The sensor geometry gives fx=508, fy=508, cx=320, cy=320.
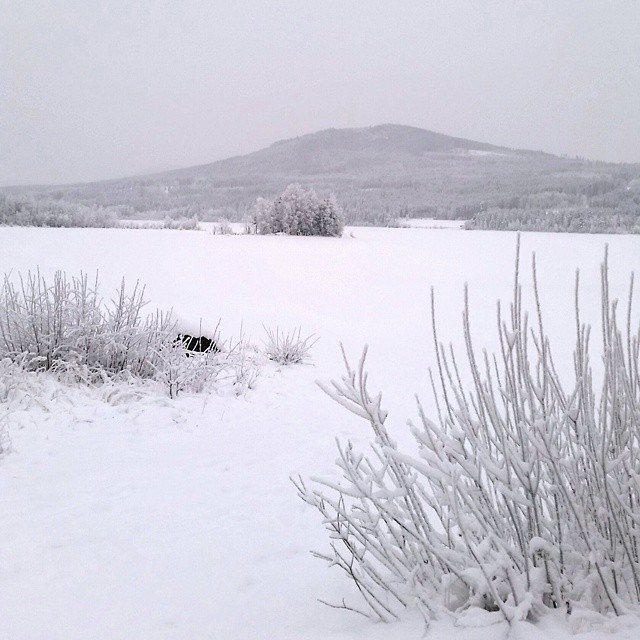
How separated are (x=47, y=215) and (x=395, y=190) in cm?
2952

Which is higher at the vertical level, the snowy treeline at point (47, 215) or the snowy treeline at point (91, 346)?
the snowy treeline at point (47, 215)

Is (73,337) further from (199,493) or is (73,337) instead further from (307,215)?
(307,215)

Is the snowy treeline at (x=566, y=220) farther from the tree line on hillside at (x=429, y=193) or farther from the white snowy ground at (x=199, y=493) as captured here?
the white snowy ground at (x=199, y=493)

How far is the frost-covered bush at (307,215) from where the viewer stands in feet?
53.6

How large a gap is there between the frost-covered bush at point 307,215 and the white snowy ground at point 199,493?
795 centimetres

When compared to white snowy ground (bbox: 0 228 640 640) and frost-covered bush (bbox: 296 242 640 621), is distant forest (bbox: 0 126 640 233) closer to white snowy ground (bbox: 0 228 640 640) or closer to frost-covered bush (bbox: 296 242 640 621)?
white snowy ground (bbox: 0 228 640 640)

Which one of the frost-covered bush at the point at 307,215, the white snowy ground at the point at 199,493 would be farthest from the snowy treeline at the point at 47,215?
the white snowy ground at the point at 199,493

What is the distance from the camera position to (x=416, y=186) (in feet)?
137

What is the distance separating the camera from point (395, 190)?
40.2 m

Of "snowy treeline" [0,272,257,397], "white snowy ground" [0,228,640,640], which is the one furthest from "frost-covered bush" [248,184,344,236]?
"snowy treeline" [0,272,257,397]

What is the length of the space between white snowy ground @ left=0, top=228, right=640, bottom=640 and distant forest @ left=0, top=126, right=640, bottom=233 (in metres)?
10.3

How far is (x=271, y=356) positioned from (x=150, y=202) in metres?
30.2

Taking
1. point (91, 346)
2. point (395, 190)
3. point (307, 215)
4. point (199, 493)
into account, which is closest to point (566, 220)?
point (307, 215)

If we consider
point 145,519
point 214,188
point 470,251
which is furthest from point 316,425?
point 214,188
